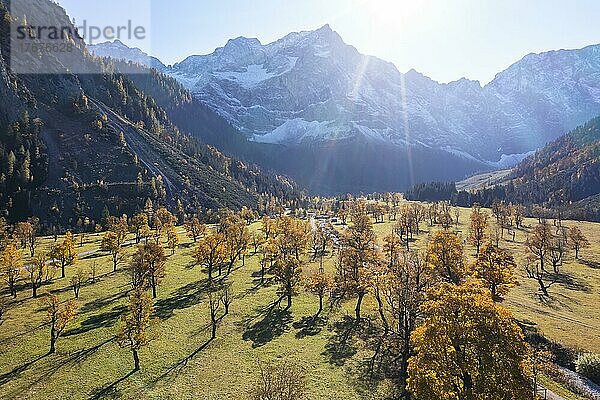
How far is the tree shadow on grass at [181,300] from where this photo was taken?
280 ft

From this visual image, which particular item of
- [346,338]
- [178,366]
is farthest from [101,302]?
[346,338]

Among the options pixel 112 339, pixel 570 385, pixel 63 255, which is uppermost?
pixel 63 255

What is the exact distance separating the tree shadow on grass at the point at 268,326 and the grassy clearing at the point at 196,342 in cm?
22

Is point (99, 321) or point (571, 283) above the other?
point (99, 321)

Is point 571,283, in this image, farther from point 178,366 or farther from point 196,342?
point 178,366

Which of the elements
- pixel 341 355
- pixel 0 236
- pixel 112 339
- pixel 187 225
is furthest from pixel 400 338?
pixel 0 236

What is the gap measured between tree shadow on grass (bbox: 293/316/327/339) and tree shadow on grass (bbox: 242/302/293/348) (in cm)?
262

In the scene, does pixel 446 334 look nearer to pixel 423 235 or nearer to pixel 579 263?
pixel 579 263

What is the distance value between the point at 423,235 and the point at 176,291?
127 metres

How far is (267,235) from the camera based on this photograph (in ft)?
579

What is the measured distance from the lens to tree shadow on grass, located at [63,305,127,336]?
7412cm

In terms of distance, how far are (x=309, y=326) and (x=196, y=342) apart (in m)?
24.3

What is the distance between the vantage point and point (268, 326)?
79.9 m

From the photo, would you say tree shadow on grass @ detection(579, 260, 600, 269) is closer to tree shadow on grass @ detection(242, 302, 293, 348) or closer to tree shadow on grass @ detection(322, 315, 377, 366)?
tree shadow on grass @ detection(322, 315, 377, 366)
